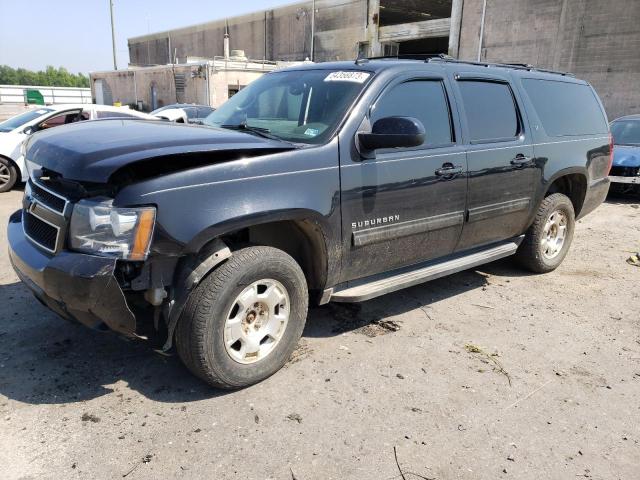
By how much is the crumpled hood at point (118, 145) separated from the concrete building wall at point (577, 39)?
20.1m

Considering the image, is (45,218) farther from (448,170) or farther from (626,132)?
(626,132)

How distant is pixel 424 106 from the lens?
3.87 meters

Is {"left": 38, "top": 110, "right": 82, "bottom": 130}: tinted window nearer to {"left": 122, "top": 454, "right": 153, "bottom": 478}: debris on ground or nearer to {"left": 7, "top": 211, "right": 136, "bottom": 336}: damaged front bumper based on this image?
{"left": 7, "top": 211, "right": 136, "bottom": 336}: damaged front bumper

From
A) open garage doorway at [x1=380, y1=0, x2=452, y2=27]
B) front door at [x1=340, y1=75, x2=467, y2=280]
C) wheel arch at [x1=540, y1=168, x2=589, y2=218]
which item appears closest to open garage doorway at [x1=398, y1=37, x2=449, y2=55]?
open garage doorway at [x1=380, y1=0, x2=452, y2=27]

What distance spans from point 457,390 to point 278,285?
4.32 feet

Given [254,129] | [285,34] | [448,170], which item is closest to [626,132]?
[448,170]

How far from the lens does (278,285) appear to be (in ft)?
10.3

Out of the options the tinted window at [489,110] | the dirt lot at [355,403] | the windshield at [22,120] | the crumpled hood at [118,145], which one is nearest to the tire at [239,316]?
the dirt lot at [355,403]

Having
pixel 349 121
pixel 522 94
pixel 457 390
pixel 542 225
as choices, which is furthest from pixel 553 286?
pixel 349 121

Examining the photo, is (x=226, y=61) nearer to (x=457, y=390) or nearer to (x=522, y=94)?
(x=522, y=94)

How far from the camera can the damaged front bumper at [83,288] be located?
8.25 feet

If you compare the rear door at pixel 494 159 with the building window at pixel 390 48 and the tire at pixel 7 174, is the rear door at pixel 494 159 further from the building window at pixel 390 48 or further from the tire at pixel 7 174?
the building window at pixel 390 48

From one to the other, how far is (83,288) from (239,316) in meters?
0.88

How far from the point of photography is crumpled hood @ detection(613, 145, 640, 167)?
9.91m
